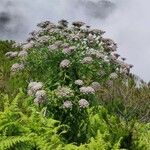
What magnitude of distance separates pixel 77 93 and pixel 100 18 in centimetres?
3377

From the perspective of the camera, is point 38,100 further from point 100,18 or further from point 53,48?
point 100,18

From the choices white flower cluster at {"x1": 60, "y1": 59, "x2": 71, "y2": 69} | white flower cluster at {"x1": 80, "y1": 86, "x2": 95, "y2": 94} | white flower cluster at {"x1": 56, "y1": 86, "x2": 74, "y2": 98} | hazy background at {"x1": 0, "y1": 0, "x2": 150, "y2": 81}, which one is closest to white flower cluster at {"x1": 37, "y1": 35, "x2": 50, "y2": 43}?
white flower cluster at {"x1": 60, "y1": 59, "x2": 71, "y2": 69}

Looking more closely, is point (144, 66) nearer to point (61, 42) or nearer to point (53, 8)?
point (53, 8)

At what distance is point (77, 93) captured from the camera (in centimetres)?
1166

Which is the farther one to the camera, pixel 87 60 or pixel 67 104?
pixel 87 60

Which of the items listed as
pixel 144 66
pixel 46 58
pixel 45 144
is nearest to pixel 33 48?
pixel 46 58

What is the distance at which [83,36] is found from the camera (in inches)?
479

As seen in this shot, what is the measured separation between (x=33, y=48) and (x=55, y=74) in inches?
24.6

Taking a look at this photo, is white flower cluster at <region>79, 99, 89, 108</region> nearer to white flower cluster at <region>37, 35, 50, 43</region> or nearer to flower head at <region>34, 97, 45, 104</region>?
flower head at <region>34, 97, 45, 104</region>

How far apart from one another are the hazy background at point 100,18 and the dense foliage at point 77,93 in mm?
24458

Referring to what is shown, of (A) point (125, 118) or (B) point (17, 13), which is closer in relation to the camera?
(A) point (125, 118)

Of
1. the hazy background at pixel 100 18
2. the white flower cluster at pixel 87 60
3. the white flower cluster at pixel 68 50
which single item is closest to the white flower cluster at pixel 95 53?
the white flower cluster at pixel 87 60

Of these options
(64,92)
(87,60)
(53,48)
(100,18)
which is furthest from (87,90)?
(100,18)

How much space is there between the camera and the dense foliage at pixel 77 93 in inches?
407
